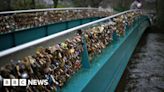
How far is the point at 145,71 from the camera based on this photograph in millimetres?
8039

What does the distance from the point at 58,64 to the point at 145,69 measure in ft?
18.5

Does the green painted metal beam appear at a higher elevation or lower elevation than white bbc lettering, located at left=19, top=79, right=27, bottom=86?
lower

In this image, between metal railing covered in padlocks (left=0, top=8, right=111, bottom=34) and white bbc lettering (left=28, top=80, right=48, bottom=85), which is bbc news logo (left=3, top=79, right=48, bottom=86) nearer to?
white bbc lettering (left=28, top=80, right=48, bottom=85)

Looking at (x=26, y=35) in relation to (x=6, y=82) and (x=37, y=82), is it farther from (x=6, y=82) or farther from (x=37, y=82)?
(x=6, y=82)

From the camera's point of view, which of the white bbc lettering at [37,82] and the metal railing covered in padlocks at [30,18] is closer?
the white bbc lettering at [37,82]

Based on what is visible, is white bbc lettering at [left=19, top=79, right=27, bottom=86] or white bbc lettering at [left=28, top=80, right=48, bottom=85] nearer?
white bbc lettering at [left=19, top=79, right=27, bottom=86]

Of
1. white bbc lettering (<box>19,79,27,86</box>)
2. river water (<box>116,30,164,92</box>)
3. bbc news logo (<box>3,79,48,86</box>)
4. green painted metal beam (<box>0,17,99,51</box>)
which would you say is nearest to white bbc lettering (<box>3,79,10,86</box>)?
bbc news logo (<box>3,79,48,86</box>)

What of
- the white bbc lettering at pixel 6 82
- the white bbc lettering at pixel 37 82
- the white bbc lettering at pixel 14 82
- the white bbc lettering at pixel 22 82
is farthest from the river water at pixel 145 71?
the white bbc lettering at pixel 6 82

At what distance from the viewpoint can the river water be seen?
6590 millimetres

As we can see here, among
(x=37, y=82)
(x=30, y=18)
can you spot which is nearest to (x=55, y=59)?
(x=37, y=82)

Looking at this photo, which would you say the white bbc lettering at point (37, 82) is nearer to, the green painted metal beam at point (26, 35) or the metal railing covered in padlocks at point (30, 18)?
the green painted metal beam at point (26, 35)

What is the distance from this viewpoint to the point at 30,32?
25.5 feet

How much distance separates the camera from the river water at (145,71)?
259 inches

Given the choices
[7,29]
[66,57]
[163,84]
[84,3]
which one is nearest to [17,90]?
[66,57]
